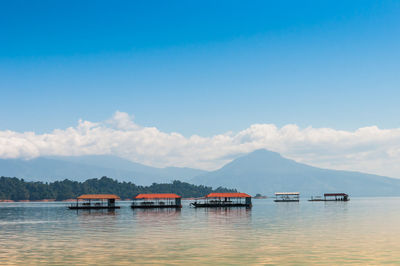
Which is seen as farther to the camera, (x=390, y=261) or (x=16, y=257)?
(x=16, y=257)

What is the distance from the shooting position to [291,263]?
3434 centimetres

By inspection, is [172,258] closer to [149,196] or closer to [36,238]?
[36,238]

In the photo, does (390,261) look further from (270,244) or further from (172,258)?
(172,258)

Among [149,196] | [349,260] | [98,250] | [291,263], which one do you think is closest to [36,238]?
[98,250]

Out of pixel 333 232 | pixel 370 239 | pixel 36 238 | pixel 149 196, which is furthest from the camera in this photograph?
pixel 149 196

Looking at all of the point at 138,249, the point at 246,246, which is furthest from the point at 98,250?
the point at 246,246

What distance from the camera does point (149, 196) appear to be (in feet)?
439

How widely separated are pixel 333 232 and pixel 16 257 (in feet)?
126

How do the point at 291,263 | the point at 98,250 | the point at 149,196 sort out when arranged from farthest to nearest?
the point at 149,196 → the point at 98,250 → the point at 291,263

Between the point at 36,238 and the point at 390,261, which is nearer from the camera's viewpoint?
the point at 390,261

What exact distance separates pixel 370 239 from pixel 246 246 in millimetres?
15807

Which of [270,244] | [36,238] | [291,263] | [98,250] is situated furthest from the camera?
[36,238]

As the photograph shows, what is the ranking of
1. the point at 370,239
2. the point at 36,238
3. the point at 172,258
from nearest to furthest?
the point at 172,258 < the point at 370,239 < the point at 36,238

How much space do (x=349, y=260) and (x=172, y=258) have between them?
14556mm
